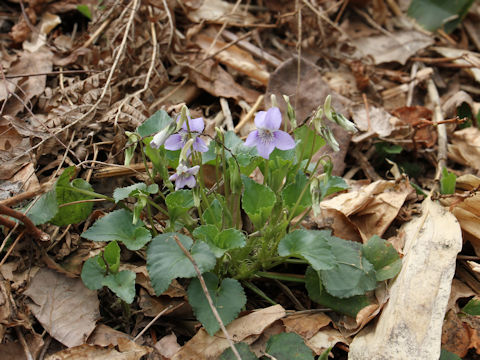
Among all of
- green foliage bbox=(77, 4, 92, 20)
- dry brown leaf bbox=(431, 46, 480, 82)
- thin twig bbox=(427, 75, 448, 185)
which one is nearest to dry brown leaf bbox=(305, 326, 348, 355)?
thin twig bbox=(427, 75, 448, 185)

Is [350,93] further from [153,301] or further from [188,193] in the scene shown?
[153,301]

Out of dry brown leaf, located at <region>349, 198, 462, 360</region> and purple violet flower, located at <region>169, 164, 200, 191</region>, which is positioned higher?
purple violet flower, located at <region>169, 164, 200, 191</region>

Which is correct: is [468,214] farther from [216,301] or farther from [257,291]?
[216,301]

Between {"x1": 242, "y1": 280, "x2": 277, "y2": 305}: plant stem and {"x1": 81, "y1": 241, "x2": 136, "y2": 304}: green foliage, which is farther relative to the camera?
{"x1": 242, "y1": 280, "x2": 277, "y2": 305}: plant stem

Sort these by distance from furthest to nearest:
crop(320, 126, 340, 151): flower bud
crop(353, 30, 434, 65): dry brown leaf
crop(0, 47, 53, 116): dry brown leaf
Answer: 1. crop(353, 30, 434, 65): dry brown leaf
2. crop(0, 47, 53, 116): dry brown leaf
3. crop(320, 126, 340, 151): flower bud

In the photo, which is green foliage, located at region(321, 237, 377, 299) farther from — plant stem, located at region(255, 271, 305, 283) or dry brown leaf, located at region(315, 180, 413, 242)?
dry brown leaf, located at region(315, 180, 413, 242)

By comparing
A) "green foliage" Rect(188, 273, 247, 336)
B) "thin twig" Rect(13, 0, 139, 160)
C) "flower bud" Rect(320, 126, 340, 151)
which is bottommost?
"green foliage" Rect(188, 273, 247, 336)

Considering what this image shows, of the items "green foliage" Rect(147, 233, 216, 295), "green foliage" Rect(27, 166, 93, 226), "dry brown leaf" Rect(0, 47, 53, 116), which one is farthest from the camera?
"dry brown leaf" Rect(0, 47, 53, 116)

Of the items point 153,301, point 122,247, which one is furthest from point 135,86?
point 153,301
